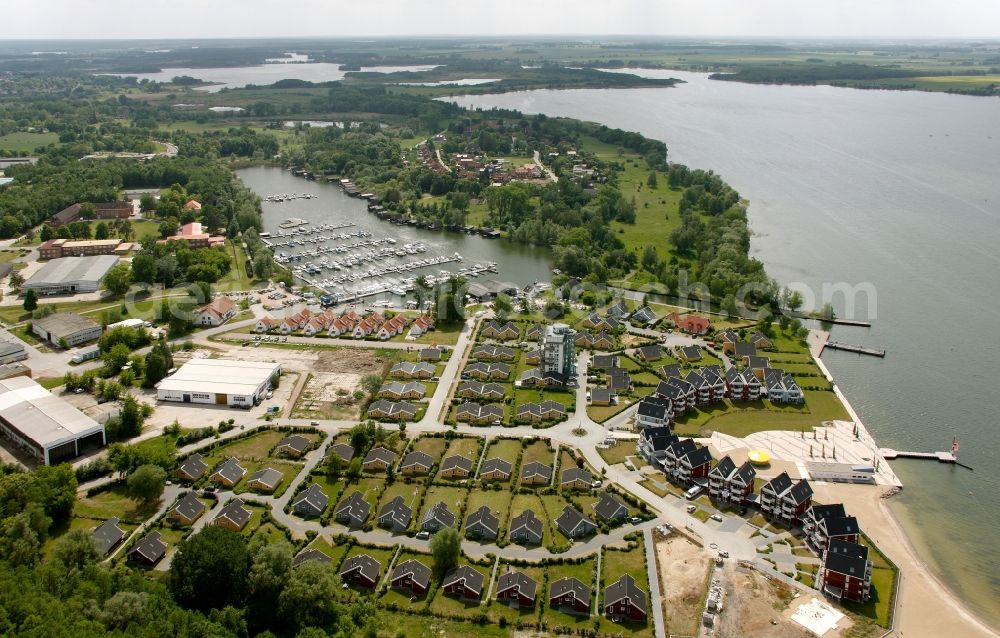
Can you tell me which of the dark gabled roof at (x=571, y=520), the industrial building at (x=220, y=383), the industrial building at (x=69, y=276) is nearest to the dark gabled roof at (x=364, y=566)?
the dark gabled roof at (x=571, y=520)

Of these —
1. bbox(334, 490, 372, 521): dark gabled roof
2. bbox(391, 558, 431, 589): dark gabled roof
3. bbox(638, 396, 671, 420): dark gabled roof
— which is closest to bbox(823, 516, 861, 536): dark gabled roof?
bbox(638, 396, 671, 420): dark gabled roof

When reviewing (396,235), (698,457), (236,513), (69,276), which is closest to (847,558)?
(698,457)

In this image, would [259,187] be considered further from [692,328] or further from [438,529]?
[438,529]

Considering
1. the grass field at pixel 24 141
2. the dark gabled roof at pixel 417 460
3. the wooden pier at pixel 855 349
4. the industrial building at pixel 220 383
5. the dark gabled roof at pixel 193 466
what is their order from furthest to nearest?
the grass field at pixel 24 141 < the wooden pier at pixel 855 349 < the industrial building at pixel 220 383 < the dark gabled roof at pixel 417 460 < the dark gabled roof at pixel 193 466

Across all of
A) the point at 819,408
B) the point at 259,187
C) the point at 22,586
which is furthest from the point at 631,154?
the point at 22,586

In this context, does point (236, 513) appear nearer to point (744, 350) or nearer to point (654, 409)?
point (654, 409)

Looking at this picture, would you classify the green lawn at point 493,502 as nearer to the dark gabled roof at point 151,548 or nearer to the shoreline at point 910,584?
the dark gabled roof at point 151,548

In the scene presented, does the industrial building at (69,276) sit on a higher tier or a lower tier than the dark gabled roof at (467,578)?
higher

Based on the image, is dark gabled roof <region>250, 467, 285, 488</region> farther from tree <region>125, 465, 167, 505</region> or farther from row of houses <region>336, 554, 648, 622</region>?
row of houses <region>336, 554, 648, 622</region>
